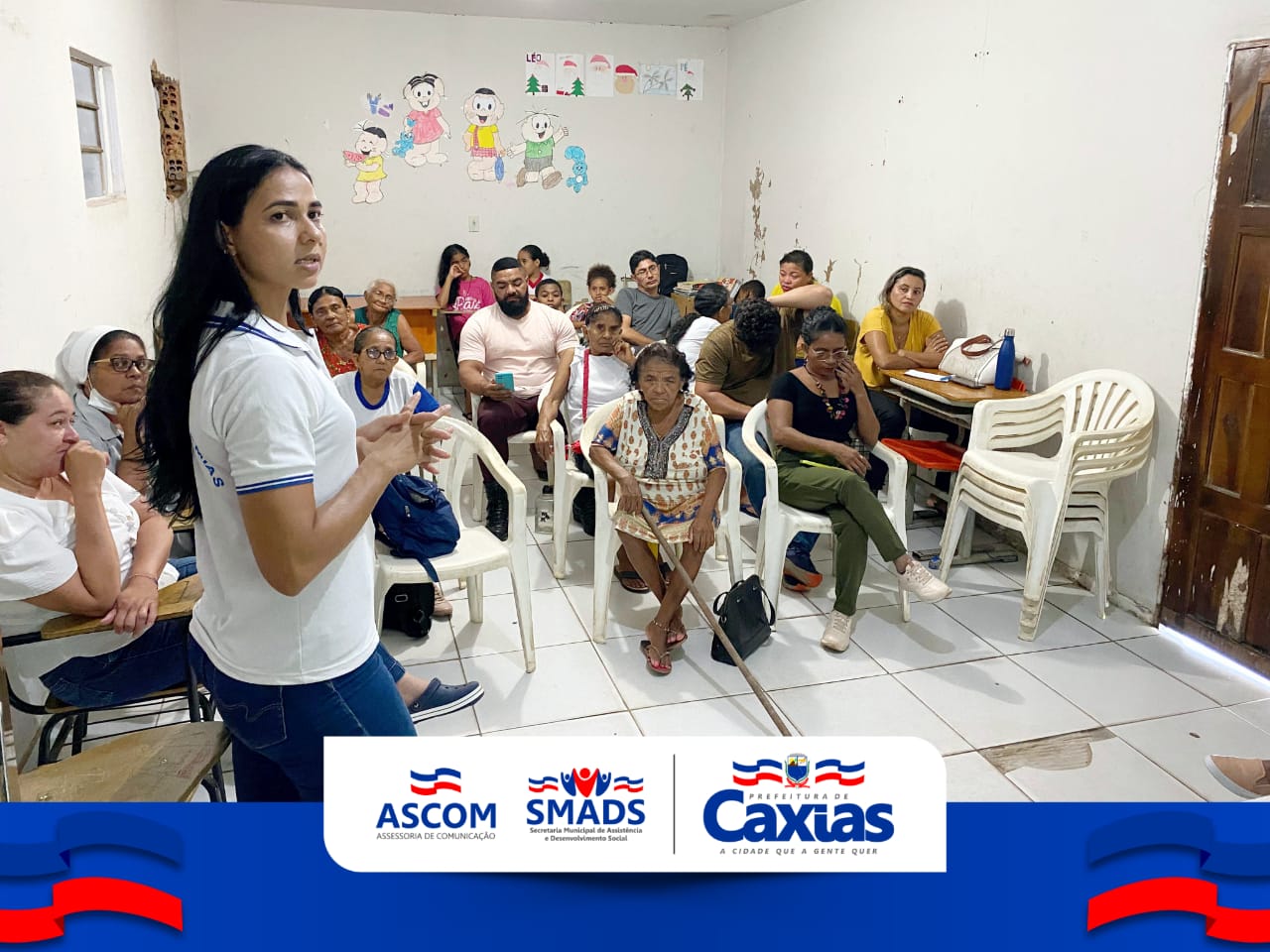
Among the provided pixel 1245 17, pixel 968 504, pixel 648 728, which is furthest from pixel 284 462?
pixel 1245 17

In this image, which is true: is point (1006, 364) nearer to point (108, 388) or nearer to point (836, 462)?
point (836, 462)

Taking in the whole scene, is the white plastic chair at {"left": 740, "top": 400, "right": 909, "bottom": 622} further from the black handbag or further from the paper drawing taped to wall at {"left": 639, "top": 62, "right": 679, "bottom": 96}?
the paper drawing taped to wall at {"left": 639, "top": 62, "right": 679, "bottom": 96}

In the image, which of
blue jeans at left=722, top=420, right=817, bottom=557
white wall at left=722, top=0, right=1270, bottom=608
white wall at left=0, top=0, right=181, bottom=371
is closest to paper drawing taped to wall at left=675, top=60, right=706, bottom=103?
white wall at left=722, top=0, right=1270, bottom=608

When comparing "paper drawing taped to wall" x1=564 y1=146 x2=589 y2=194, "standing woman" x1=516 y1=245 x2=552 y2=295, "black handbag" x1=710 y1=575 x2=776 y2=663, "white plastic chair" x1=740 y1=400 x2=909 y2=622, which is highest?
"paper drawing taped to wall" x1=564 y1=146 x2=589 y2=194

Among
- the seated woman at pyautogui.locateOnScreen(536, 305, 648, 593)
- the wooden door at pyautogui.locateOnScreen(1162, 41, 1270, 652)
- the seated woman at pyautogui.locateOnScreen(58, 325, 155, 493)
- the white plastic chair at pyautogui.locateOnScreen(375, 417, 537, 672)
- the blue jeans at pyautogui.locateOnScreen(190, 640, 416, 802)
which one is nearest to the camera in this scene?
the blue jeans at pyautogui.locateOnScreen(190, 640, 416, 802)

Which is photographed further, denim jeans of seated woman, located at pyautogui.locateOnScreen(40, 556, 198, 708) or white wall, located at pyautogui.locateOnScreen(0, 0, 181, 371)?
white wall, located at pyautogui.locateOnScreen(0, 0, 181, 371)

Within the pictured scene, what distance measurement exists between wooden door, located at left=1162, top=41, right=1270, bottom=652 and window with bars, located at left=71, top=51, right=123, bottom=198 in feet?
14.6

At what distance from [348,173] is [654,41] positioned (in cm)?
263

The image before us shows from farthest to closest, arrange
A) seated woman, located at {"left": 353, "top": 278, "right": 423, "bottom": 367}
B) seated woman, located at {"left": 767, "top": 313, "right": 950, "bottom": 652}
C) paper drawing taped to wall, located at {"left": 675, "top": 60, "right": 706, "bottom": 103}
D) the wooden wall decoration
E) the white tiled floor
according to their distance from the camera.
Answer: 1. paper drawing taped to wall, located at {"left": 675, "top": 60, "right": 706, "bottom": 103}
2. the wooden wall decoration
3. seated woman, located at {"left": 353, "top": 278, "right": 423, "bottom": 367}
4. seated woman, located at {"left": 767, "top": 313, "right": 950, "bottom": 652}
5. the white tiled floor

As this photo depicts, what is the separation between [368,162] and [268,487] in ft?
21.7

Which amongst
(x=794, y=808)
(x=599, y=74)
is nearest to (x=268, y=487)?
(x=794, y=808)

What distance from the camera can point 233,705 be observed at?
49.0 inches

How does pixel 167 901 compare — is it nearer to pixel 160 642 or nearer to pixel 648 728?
pixel 160 642

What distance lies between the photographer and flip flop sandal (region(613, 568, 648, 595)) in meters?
3.63
